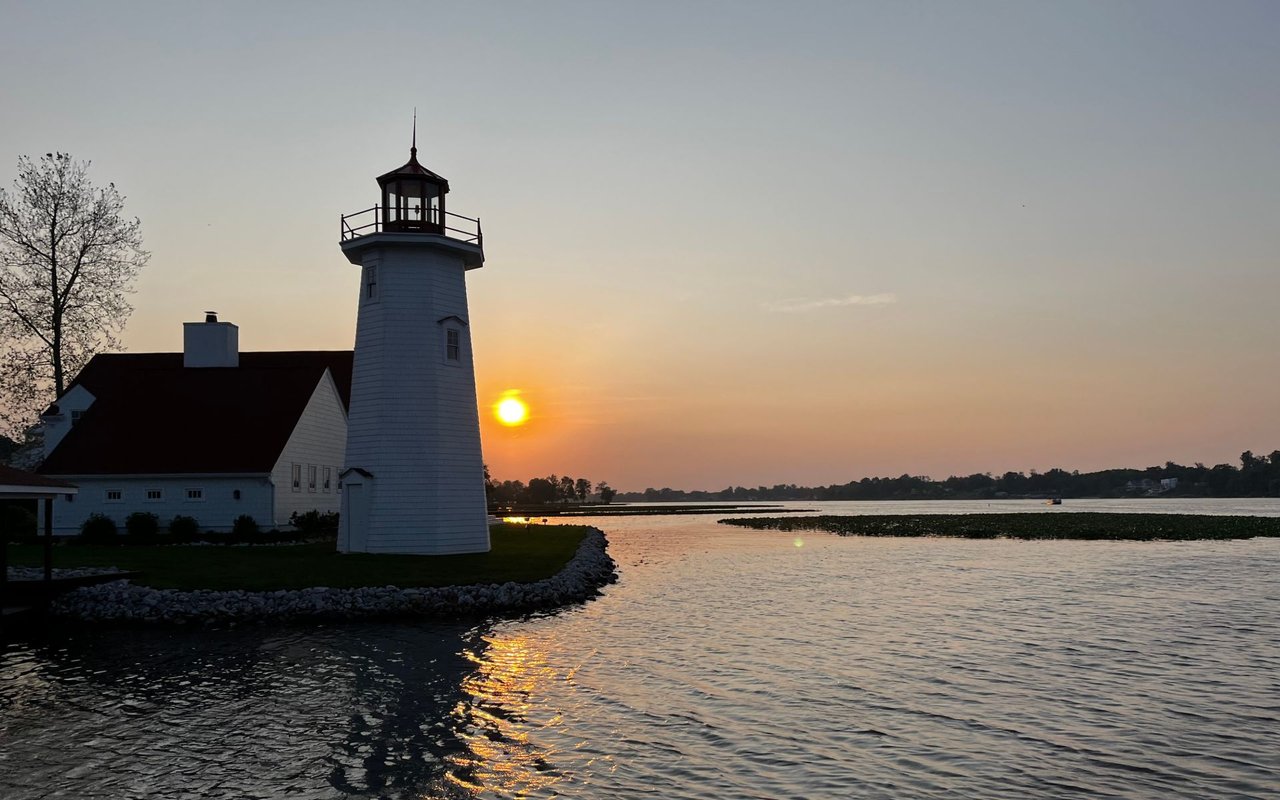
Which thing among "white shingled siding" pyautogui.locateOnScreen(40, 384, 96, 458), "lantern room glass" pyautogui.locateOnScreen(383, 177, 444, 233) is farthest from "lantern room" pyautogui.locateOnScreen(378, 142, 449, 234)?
"white shingled siding" pyautogui.locateOnScreen(40, 384, 96, 458)

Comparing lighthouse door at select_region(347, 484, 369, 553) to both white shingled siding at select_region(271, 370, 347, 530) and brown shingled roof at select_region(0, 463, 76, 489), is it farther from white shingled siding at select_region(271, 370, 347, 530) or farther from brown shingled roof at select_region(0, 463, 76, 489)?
brown shingled roof at select_region(0, 463, 76, 489)

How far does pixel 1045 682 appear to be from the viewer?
17875 mm

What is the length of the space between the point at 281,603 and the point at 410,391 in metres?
9.22

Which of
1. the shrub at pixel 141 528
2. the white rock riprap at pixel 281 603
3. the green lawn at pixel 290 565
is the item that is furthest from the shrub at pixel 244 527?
the white rock riprap at pixel 281 603

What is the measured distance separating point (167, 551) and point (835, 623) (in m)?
25.5

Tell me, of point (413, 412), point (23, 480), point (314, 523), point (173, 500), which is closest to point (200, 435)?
point (173, 500)

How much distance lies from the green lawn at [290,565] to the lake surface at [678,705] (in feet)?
11.3

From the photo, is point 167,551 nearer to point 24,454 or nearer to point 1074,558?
point 24,454

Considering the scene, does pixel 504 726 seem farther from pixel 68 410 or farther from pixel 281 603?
pixel 68 410

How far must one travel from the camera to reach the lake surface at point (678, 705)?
39.6 ft

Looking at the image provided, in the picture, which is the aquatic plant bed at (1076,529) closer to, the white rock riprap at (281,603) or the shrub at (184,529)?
the white rock riprap at (281,603)

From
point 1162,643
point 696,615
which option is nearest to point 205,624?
point 696,615

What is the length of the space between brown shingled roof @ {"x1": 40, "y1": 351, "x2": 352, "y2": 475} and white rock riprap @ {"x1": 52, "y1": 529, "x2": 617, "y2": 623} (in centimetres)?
1332

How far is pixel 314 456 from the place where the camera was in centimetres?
4388
